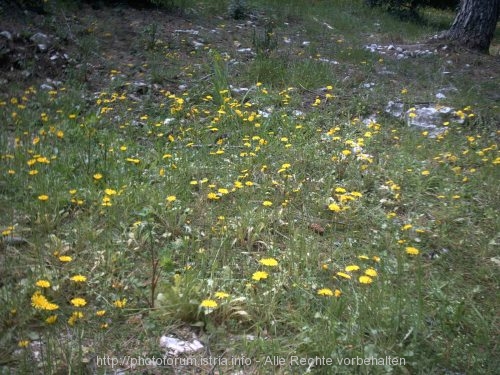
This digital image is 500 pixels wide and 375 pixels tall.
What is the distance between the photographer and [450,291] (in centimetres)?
262

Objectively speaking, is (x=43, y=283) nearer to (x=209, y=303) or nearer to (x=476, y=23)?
(x=209, y=303)

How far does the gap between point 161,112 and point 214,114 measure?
58 centimetres

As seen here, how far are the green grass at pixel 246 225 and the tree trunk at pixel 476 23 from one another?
228cm

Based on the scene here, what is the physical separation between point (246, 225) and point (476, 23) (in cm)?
Result: 633

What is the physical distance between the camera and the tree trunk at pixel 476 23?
7.26 m

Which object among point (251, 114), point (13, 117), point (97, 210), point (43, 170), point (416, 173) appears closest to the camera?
point (97, 210)

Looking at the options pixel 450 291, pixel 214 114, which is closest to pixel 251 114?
pixel 214 114

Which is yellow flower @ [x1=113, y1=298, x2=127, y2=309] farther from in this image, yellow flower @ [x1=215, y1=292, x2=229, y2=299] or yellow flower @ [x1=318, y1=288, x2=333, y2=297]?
yellow flower @ [x1=318, y1=288, x2=333, y2=297]

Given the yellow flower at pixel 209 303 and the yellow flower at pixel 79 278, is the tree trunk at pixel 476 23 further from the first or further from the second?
the yellow flower at pixel 79 278

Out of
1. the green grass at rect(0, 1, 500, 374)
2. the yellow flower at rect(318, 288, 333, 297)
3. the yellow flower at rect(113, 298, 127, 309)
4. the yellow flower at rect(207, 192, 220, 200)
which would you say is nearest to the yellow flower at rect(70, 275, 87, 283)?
the green grass at rect(0, 1, 500, 374)

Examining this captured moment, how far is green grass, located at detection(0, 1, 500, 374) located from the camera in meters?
2.22

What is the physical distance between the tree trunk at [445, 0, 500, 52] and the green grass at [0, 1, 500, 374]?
2.28 metres

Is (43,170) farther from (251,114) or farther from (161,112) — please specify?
(251,114)

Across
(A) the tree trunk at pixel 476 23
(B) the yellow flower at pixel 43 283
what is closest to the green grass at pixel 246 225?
(B) the yellow flower at pixel 43 283
